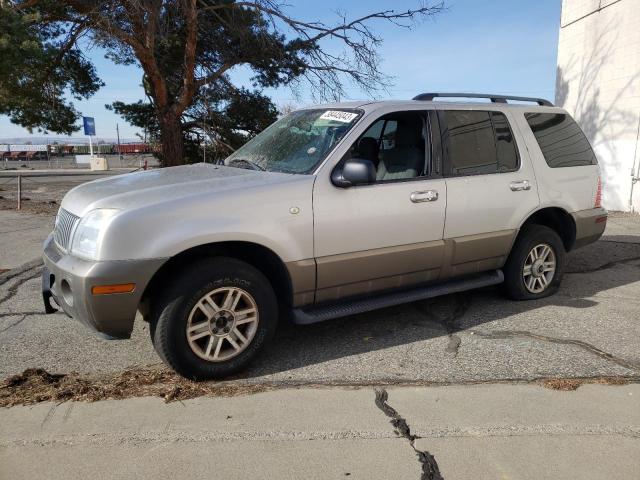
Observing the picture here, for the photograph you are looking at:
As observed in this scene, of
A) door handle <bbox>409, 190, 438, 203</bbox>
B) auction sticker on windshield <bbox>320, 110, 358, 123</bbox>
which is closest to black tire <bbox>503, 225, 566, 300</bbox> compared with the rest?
door handle <bbox>409, 190, 438, 203</bbox>

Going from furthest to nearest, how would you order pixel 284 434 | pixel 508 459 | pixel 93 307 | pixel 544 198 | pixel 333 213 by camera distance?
pixel 544 198 → pixel 333 213 → pixel 93 307 → pixel 284 434 → pixel 508 459

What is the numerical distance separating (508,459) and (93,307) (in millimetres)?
2479

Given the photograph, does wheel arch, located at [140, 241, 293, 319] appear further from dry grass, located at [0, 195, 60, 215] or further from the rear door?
dry grass, located at [0, 195, 60, 215]

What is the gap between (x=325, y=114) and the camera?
4.53 meters

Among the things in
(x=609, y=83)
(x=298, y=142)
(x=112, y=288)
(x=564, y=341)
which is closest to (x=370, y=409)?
(x=112, y=288)

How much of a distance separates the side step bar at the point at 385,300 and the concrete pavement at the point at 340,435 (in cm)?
59

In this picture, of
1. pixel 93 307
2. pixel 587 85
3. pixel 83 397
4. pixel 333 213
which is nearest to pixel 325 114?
pixel 333 213

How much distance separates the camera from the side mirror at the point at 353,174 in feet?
12.5

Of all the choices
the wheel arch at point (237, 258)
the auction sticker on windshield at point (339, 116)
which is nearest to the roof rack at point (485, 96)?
the auction sticker on windshield at point (339, 116)

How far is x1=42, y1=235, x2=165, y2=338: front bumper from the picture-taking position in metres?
3.23

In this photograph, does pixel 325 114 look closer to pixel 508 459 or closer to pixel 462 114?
pixel 462 114

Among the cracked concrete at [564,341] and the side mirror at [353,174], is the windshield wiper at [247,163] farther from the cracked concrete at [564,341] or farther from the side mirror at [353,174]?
the cracked concrete at [564,341]

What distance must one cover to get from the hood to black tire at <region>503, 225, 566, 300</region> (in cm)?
240

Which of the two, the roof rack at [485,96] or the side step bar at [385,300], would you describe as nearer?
the side step bar at [385,300]
